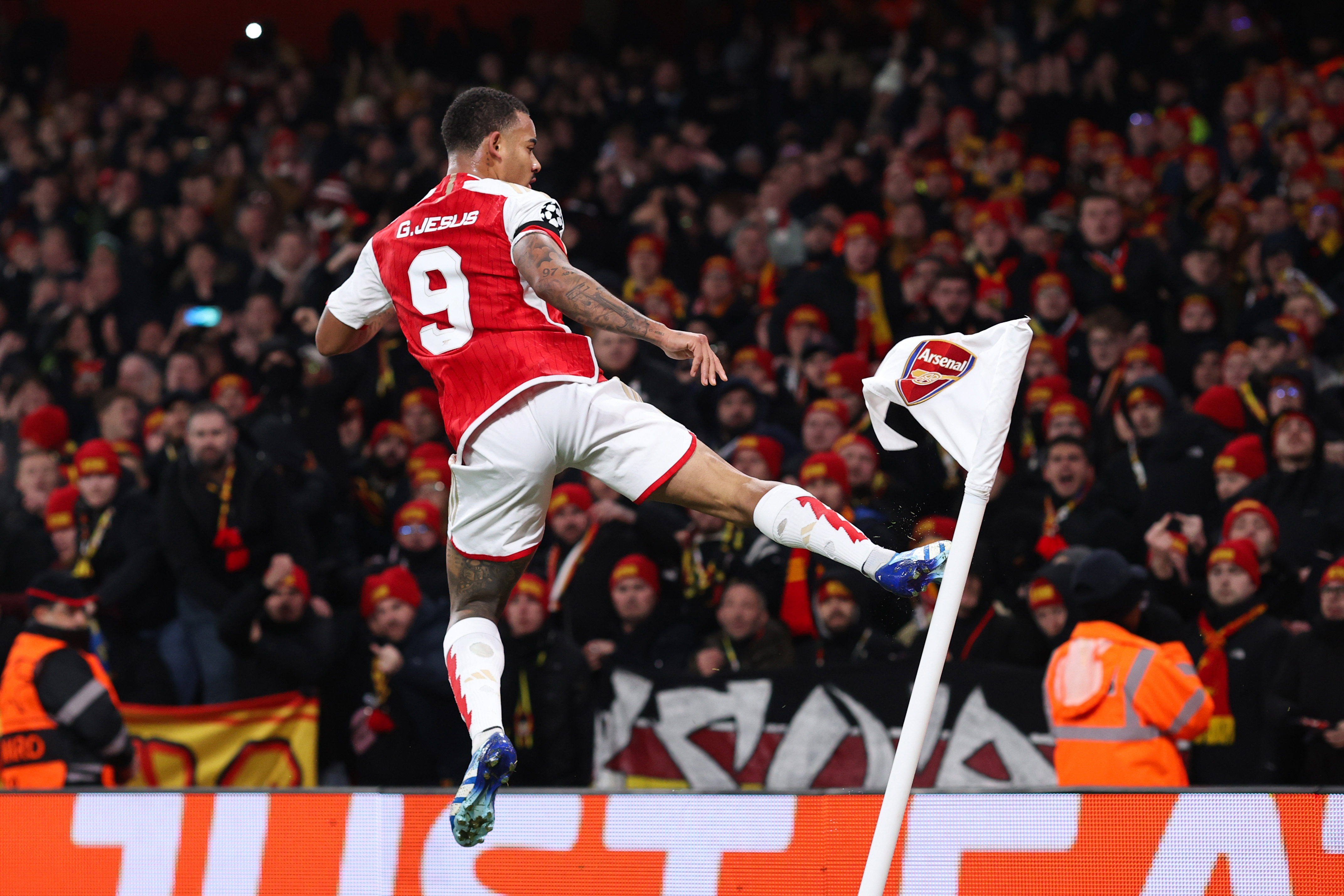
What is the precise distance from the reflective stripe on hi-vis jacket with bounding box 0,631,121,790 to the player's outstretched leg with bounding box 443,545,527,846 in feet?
11.0

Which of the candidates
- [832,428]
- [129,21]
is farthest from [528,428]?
[129,21]

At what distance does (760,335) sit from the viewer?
10359 millimetres

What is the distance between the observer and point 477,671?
14.6 ft

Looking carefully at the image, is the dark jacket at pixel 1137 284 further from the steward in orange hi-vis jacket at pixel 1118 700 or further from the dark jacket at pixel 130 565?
the dark jacket at pixel 130 565

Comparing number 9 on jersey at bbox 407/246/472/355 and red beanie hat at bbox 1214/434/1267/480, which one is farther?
red beanie hat at bbox 1214/434/1267/480

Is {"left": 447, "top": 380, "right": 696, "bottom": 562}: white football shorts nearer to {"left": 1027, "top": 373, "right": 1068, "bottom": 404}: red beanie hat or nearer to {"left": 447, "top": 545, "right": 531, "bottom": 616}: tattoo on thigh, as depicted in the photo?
{"left": 447, "top": 545, "right": 531, "bottom": 616}: tattoo on thigh

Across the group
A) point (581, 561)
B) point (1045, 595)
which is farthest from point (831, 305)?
point (1045, 595)

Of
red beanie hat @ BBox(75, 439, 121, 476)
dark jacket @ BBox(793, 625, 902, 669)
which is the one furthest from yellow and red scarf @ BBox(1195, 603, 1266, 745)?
red beanie hat @ BBox(75, 439, 121, 476)

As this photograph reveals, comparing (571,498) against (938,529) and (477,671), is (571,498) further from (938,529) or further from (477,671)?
(477,671)

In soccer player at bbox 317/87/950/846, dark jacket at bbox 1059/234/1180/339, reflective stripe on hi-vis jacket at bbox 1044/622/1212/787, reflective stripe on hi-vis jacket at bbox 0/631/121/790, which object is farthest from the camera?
dark jacket at bbox 1059/234/1180/339

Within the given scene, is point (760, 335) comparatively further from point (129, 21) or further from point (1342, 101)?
point (129, 21)

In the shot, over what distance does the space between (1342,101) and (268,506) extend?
28.2 ft

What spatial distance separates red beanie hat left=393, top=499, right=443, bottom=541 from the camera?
8750 mm

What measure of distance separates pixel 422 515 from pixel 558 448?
14.6 ft
